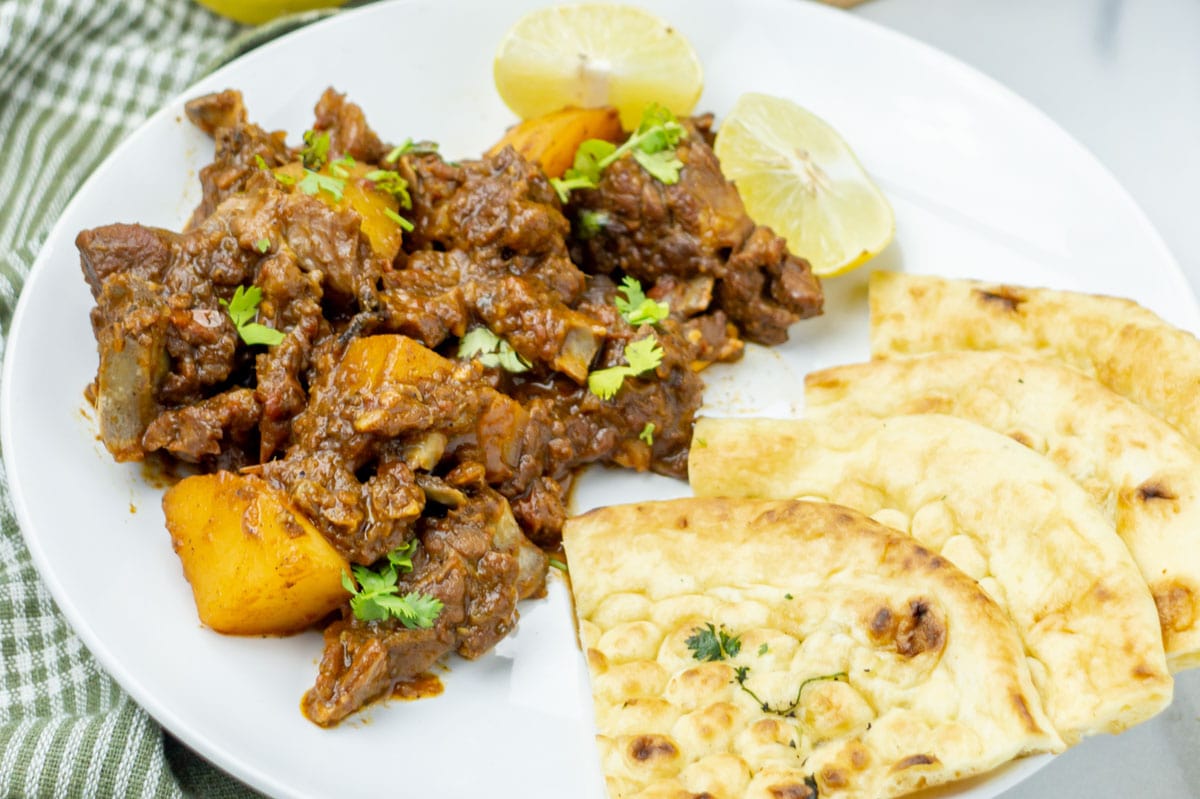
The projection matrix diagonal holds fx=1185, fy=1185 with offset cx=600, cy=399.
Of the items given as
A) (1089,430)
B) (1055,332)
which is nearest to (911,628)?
(1089,430)

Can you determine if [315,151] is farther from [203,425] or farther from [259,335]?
[203,425]

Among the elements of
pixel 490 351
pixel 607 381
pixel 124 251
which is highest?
pixel 124 251

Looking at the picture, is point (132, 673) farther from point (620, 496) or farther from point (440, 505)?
point (620, 496)

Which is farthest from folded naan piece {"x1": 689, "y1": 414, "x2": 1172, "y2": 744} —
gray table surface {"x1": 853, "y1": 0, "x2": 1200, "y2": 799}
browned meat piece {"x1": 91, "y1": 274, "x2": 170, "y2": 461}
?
gray table surface {"x1": 853, "y1": 0, "x2": 1200, "y2": 799}

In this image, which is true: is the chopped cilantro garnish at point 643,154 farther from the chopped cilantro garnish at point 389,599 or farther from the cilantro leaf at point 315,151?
the chopped cilantro garnish at point 389,599

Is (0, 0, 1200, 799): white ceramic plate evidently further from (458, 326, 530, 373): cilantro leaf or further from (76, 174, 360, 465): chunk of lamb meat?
(458, 326, 530, 373): cilantro leaf

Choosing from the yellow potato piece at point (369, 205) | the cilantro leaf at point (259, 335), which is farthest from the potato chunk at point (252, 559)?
the yellow potato piece at point (369, 205)

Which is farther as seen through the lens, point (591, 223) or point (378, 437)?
point (591, 223)
